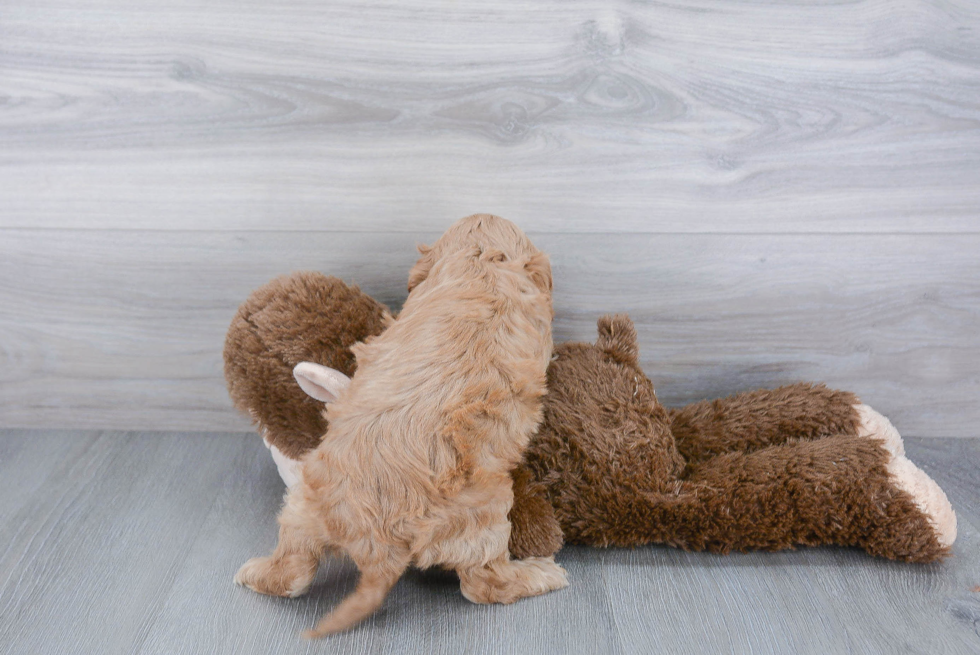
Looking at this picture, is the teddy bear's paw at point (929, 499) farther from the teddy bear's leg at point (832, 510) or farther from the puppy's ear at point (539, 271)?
the puppy's ear at point (539, 271)

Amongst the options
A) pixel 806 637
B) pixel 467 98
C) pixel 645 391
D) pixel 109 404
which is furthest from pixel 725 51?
pixel 109 404

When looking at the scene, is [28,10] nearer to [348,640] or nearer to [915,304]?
[348,640]

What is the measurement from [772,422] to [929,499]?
0.26 metres

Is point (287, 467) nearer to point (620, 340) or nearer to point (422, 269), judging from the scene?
point (422, 269)

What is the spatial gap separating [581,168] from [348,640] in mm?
854

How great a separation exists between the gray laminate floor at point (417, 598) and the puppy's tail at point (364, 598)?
46mm

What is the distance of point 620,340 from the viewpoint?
4.01ft

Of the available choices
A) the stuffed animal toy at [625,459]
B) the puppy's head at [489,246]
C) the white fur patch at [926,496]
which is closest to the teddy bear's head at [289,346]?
the stuffed animal toy at [625,459]

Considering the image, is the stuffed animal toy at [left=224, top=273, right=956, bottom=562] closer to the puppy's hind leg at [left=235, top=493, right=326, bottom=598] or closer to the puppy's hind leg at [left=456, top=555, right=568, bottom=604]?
the puppy's hind leg at [left=456, top=555, right=568, bottom=604]

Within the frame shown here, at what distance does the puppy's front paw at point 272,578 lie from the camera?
1.00 metres

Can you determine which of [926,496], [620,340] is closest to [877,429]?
[926,496]

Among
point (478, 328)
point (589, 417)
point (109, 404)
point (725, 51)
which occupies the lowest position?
point (109, 404)

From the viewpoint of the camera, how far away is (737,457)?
1.19 m

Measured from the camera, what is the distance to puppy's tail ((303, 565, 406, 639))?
3.01ft
